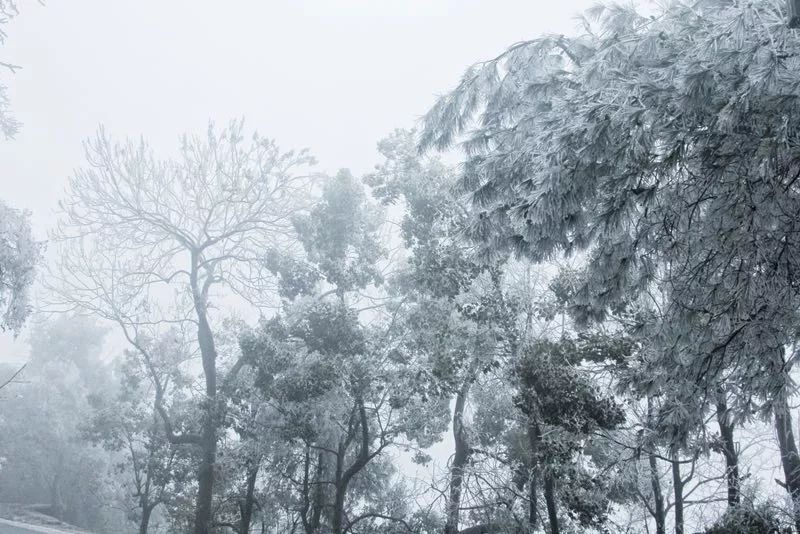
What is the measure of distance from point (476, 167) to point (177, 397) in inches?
656

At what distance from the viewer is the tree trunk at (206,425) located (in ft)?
43.1

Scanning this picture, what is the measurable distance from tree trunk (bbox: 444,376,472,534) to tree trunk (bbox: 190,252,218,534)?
20.8ft

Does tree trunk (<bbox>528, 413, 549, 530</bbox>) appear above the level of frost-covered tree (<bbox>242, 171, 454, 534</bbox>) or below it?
below

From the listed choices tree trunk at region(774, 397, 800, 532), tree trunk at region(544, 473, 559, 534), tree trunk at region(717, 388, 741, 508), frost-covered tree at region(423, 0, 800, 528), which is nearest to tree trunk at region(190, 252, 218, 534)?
tree trunk at region(544, 473, 559, 534)

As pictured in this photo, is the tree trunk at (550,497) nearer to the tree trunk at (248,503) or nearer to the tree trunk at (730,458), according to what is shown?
the tree trunk at (730,458)

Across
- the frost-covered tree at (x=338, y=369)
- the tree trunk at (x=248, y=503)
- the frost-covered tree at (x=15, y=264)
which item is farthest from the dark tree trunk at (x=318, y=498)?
the frost-covered tree at (x=15, y=264)

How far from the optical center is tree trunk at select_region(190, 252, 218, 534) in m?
13.1

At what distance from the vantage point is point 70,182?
→ 47.0 feet

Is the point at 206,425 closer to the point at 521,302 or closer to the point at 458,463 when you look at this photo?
the point at 458,463

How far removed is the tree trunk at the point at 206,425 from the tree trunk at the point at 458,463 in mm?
6331

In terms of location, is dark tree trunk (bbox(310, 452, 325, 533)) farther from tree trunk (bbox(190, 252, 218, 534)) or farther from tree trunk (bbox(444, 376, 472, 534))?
tree trunk (bbox(444, 376, 472, 534))

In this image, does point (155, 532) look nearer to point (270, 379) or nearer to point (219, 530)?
point (219, 530)

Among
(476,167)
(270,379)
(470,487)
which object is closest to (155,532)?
(270,379)

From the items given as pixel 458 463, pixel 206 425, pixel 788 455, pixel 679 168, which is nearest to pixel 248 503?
pixel 206 425
